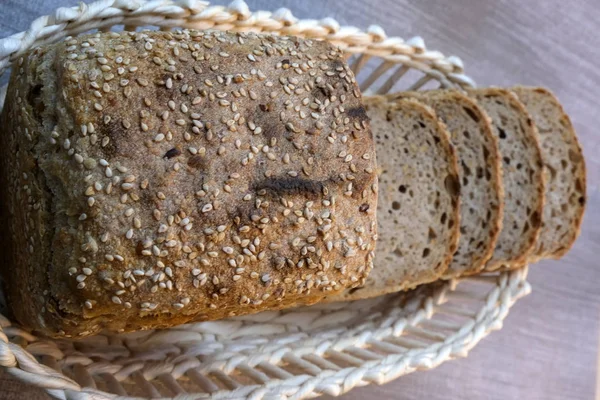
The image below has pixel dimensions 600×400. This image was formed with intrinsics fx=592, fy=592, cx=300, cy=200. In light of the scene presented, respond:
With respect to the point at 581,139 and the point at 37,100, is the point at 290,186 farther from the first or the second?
the point at 581,139

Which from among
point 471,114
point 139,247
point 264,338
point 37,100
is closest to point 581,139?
point 471,114

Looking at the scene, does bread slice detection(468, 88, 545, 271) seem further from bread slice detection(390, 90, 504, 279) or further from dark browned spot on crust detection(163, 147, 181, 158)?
dark browned spot on crust detection(163, 147, 181, 158)

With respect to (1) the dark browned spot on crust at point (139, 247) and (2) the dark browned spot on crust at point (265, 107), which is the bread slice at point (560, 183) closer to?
(2) the dark browned spot on crust at point (265, 107)

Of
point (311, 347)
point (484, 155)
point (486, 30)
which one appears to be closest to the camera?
point (311, 347)

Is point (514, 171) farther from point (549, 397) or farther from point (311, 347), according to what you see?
point (549, 397)

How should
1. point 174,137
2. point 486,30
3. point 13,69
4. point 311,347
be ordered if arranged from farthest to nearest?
point 486,30 → point 311,347 → point 13,69 → point 174,137

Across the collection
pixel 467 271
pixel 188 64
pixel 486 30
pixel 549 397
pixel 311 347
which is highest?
pixel 486 30

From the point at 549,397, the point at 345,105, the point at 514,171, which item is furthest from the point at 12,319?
the point at 549,397
